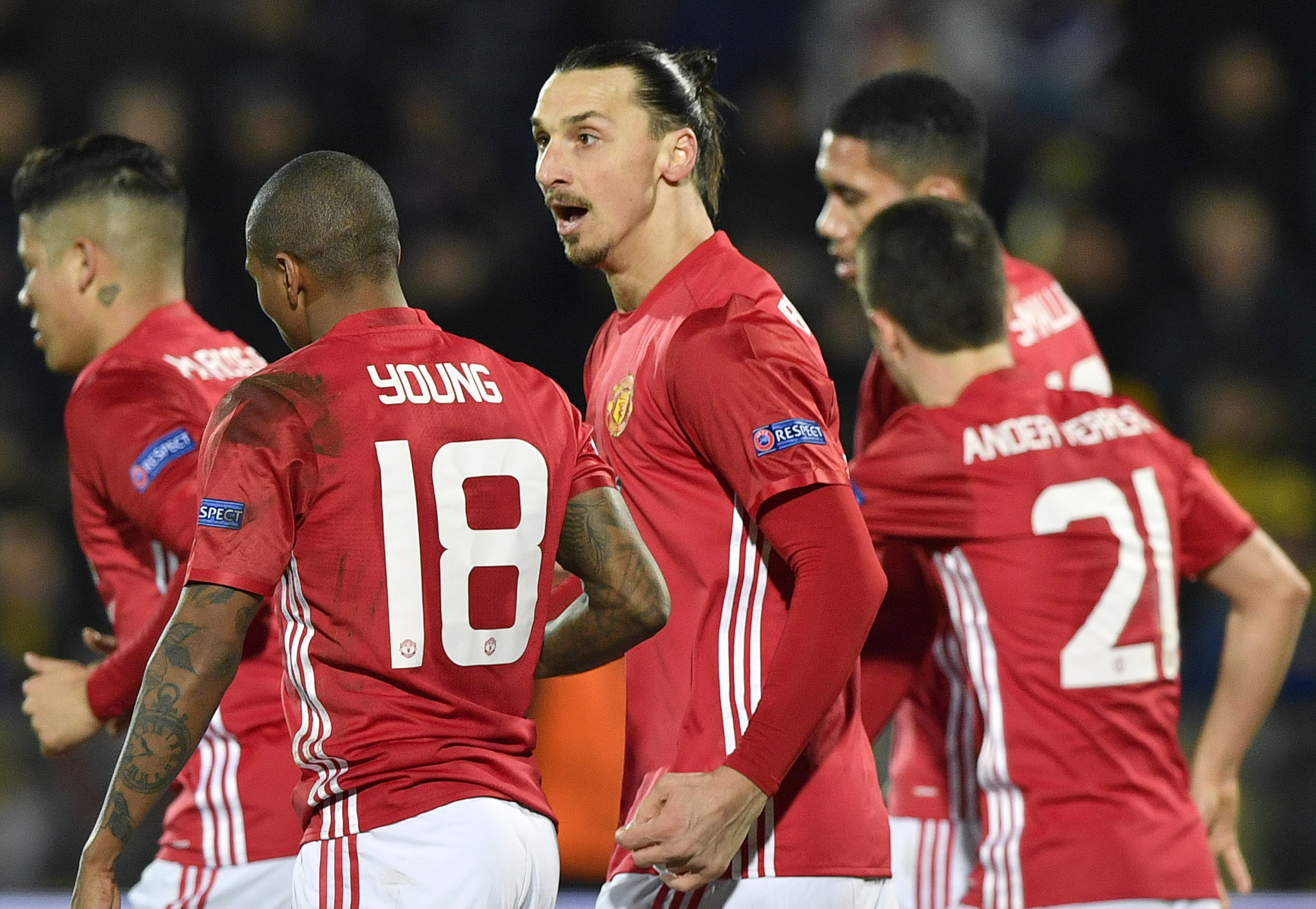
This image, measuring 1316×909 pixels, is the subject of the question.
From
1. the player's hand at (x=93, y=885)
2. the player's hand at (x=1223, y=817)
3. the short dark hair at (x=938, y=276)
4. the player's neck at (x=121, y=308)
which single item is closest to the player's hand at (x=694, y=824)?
the player's hand at (x=93, y=885)

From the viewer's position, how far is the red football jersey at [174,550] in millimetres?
3373

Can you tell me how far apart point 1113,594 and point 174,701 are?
188 centimetres

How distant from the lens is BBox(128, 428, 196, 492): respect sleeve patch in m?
3.36

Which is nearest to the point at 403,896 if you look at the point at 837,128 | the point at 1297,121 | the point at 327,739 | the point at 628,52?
the point at 327,739

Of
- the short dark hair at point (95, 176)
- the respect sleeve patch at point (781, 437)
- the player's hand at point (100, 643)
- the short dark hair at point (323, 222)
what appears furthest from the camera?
the short dark hair at point (95, 176)

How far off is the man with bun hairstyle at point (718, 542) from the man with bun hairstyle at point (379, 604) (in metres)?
0.18

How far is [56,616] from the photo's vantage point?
7.01 m

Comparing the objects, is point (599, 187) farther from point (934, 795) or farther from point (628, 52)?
point (934, 795)

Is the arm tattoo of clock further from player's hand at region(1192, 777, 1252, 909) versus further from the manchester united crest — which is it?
player's hand at region(1192, 777, 1252, 909)

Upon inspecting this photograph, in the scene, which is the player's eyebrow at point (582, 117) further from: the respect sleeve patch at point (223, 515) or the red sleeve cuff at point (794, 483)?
the respect sleeve patch at point (223, 515)

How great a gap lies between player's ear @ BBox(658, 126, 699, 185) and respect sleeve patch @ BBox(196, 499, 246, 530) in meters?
1.12

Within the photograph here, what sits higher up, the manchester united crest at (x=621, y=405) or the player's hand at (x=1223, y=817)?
the manchester united crest at (x=621, y=405)

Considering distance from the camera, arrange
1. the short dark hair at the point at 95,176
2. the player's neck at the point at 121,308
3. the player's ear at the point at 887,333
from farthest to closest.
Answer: the short dark hair at the point at 95,176, the player's neck at the point at 121,308, the player's ear at the point at 887,333

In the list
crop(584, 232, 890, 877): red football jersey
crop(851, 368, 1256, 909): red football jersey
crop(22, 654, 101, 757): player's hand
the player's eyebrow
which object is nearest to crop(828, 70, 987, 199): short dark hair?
crop(851, 368, 1256, 909): red football jersey
